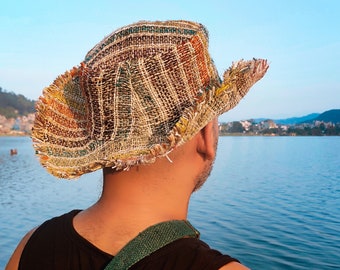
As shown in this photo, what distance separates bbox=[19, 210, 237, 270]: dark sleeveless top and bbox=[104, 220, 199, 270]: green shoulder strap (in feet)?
0.05

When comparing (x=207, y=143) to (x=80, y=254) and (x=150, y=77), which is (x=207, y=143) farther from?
(x=80, y=254)

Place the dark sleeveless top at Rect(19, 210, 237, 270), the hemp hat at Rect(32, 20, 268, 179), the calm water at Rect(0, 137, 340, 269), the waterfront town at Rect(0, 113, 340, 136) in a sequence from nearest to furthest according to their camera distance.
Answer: the dark sleeveless top at Rect(19, 210, 237, 270), the hemp hat at Rect(32, 20, 268, 179), the calm water at Rect(0, 137, 340, 269), the waterfront town at Rect(0, 113, 340, 136)

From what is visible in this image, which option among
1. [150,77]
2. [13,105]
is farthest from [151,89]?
[13,105]

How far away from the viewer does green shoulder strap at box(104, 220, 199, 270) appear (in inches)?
A: 48.2

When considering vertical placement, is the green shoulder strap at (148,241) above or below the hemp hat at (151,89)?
below

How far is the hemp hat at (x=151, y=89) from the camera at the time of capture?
1.38 metres

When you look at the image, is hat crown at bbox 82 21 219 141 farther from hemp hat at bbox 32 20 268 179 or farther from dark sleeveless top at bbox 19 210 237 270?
dark sleeveless top at bbox 19 210 237 270

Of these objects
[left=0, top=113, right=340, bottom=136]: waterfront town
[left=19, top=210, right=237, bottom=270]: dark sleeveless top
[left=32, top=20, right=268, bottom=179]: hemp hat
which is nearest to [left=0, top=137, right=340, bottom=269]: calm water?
[left=19, top=210, right=237, bottom=270]: dark sleeveless top

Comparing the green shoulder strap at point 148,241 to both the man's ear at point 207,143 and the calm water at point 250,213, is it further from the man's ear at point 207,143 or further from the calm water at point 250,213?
the calm water at point 250,213

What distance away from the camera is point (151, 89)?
1.40m

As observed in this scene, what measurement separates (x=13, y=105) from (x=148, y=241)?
194m

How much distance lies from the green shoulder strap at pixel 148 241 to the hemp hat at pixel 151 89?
8.3 inches

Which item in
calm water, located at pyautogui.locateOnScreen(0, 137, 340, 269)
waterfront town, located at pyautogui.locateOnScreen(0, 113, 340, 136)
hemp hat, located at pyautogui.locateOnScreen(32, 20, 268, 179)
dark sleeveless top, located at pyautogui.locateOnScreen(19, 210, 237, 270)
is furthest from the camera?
waterfront town, located at pyautogui.locateOnScreen(0, 113, 340, 136)

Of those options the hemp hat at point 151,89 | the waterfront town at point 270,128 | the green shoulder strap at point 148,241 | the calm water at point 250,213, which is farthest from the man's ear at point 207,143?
the waterfront town at point 270,128
